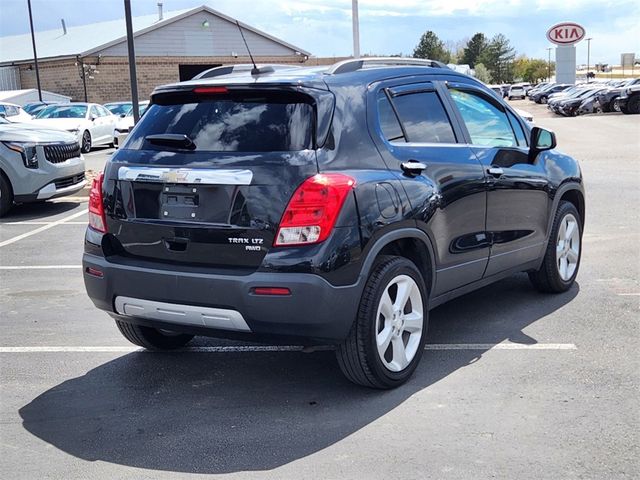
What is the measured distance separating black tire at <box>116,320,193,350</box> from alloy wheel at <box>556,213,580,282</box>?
3.17 m

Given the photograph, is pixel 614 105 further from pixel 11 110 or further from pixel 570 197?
pixel 570 197

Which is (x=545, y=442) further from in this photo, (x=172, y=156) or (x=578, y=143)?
(x=578, y=143)

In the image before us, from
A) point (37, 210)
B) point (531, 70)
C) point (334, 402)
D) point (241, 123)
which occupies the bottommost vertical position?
point (531, 70)

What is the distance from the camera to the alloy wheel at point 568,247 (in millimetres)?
6680

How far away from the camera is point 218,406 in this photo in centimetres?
457

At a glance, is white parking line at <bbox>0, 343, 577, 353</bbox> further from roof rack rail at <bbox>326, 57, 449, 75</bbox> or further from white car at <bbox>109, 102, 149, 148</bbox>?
white car at <bbox>109, 102, 149, 148</bbox>

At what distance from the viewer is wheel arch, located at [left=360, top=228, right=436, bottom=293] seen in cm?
440

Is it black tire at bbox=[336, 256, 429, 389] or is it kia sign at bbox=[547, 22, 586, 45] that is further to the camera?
kia sign at bbox=[547, 22, 586, 45]

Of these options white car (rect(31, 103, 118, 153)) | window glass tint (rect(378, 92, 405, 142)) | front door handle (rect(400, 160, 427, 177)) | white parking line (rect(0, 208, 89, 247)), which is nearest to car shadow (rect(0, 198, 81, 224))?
white parking line (rect(0, 208, 89, 247))

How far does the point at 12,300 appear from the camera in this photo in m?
7.13

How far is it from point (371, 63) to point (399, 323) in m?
1.74

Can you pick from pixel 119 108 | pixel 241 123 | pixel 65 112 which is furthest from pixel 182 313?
pixel 119 108

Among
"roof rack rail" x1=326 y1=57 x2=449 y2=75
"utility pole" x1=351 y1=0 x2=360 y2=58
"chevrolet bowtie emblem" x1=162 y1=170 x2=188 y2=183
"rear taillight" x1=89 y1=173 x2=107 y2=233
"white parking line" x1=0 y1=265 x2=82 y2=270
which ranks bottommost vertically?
"white parking line" x1=0 y1=265 x2=82 y2=270

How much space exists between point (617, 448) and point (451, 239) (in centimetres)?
176
